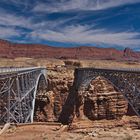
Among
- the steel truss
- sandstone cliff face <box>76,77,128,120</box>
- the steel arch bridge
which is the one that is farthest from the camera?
sandstone cliff face <box>76,77,128,120</box>

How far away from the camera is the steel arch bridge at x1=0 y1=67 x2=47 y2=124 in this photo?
3203 centimetres

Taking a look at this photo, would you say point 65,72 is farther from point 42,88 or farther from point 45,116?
point 45,116

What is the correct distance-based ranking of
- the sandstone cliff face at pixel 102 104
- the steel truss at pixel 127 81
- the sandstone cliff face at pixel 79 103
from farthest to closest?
the sandstone cliff face at pixel 79 103, the sandstone cliff face at pixel 102 104, the steel truss at pixel 127 81

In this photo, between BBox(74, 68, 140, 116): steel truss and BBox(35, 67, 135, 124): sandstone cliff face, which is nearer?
BBox(74, 68, 140, 116): steel truss

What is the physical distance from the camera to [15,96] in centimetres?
3700

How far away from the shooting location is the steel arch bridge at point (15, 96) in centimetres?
3203

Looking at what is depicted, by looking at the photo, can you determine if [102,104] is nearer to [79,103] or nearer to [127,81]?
[79,103]

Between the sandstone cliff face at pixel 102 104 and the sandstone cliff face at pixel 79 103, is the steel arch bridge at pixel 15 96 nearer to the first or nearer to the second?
the sandstone cliff face at pixel 79 103

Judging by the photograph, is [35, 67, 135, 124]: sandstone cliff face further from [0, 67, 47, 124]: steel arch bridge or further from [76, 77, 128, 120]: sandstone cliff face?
[0, 67, 47, 124]: steel arch bridge

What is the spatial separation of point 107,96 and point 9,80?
33778mm

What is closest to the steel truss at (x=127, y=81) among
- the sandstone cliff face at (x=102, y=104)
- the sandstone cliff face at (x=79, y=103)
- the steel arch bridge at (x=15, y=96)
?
the sandstone cliff face at (x=102, y=104)

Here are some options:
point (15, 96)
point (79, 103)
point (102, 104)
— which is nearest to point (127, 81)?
point (15, 96)

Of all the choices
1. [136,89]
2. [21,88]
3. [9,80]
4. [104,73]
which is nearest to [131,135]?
[136,89]

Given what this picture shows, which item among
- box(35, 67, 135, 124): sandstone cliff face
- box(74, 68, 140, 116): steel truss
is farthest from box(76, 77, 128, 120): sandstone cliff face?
box(74, 68, 140, 116): steel truss
